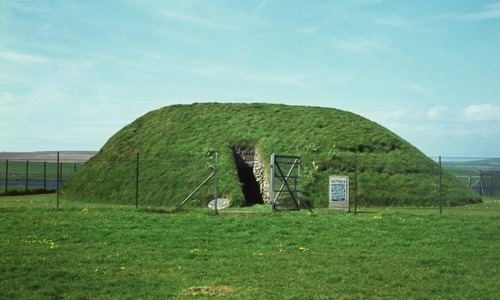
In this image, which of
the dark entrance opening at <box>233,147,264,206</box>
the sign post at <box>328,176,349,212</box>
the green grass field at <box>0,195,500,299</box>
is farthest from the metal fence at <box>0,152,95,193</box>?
the sign post at <box>328,176,349,212</box>

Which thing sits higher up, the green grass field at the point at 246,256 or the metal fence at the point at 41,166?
the metal fence at the point at 41,166

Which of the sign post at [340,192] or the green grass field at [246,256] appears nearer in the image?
the green grass field at [246,256]

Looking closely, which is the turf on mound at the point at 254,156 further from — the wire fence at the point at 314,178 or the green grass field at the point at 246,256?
the green grass field at the point at 246,256

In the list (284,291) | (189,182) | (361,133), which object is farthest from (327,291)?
(361,133)

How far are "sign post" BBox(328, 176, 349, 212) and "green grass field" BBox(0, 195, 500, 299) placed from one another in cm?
339

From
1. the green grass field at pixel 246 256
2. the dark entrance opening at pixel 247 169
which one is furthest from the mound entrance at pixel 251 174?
the green grass field at pixel 246 256

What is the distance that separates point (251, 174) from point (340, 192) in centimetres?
873

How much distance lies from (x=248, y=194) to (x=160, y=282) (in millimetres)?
19051

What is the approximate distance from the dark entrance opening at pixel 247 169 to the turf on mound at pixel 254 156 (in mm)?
74

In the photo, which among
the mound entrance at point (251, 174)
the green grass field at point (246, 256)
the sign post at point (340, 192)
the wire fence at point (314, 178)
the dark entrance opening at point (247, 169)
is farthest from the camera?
the dark entrance opening at point (247, 169)

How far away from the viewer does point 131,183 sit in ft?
82.7

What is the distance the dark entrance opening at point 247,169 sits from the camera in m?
26.7

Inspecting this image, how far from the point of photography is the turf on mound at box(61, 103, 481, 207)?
23719mm

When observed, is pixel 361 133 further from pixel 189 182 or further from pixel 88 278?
pixel 88 278
